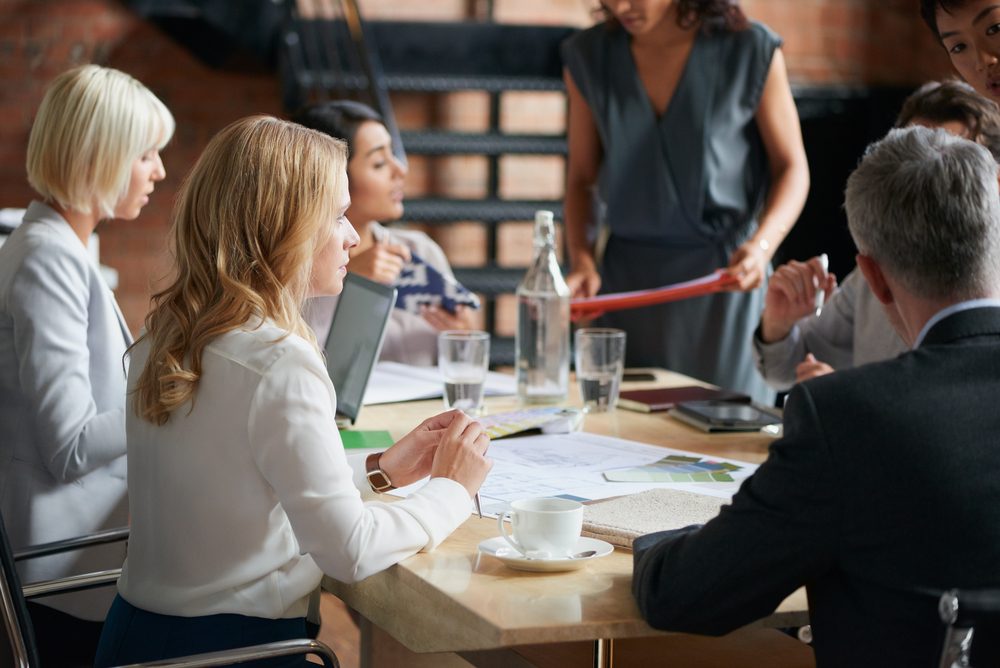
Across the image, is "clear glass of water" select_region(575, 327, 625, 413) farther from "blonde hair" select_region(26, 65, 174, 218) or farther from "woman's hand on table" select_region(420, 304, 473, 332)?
"blonde hair" select_region(26, 65, 174, 218)

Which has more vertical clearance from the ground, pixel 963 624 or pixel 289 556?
pixel 963 624

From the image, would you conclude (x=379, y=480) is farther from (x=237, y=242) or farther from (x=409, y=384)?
(x=409, y=384)

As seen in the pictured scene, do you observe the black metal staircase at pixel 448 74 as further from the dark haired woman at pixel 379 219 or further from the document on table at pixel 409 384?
Result: the document on table at pixel 409 384

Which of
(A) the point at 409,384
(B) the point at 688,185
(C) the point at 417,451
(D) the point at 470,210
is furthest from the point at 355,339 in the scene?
(D) the point at 470,210

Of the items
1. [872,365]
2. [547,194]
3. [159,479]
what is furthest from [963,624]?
[547,194]

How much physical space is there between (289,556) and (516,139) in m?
3.97

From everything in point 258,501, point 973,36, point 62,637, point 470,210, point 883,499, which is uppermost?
point 973,36

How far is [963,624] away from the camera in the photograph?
1036mm

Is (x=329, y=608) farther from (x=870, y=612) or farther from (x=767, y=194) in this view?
(x=870, y=612)

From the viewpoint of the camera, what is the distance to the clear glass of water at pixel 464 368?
2221 mm

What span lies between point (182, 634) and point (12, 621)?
19cm

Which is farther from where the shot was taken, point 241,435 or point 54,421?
point 54,421

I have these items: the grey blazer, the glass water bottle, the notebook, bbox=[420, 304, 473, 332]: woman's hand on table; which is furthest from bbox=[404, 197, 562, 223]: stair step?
the notebook

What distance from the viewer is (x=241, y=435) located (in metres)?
1.41
